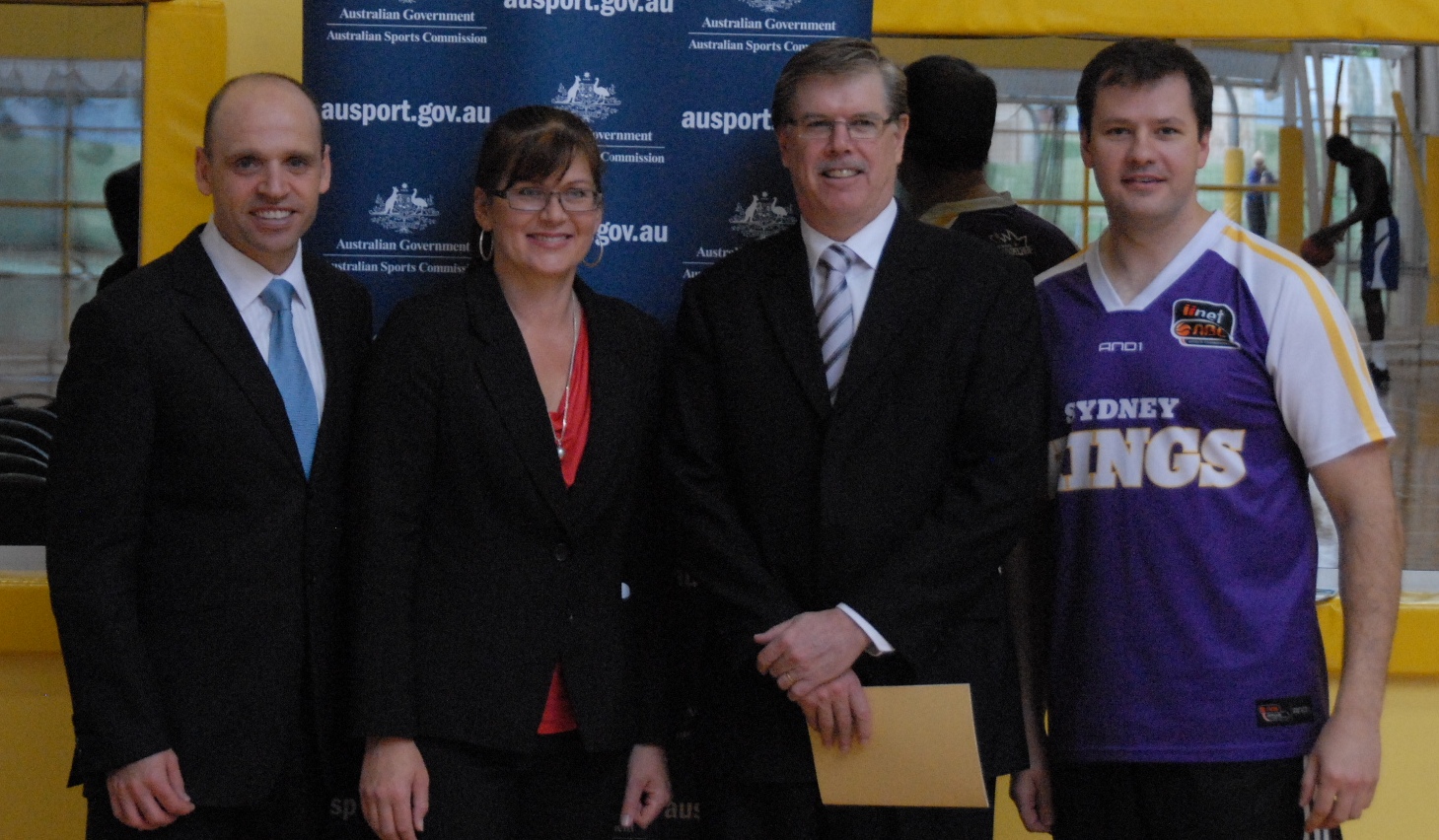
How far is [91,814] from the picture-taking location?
2416 millimetres

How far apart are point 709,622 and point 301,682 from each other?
70 cm

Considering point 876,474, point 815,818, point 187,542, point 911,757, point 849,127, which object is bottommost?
point 815,818

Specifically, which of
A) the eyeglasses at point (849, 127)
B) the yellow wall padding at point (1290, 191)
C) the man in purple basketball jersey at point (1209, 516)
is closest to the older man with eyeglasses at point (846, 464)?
the eyeglasses at point (849, 127)

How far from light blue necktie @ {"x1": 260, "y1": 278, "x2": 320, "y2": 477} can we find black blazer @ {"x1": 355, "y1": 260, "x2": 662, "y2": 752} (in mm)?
86

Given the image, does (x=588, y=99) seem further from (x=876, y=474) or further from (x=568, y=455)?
(x=876, y=474)

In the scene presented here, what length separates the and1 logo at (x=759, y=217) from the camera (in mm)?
3191

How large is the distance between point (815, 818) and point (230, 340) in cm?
126

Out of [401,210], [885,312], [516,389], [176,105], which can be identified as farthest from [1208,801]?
[176,105]

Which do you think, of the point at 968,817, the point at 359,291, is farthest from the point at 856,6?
the point at 968,817

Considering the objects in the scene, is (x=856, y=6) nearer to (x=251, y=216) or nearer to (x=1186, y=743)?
(x=251, y=216)

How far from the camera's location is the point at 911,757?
2.38m

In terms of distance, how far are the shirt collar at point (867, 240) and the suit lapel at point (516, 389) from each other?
53cm

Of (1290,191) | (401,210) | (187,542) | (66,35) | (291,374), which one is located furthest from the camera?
(66,35)

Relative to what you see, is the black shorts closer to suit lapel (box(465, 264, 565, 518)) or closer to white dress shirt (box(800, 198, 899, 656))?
white dress shirt (box(800, 198, 899, 656))
